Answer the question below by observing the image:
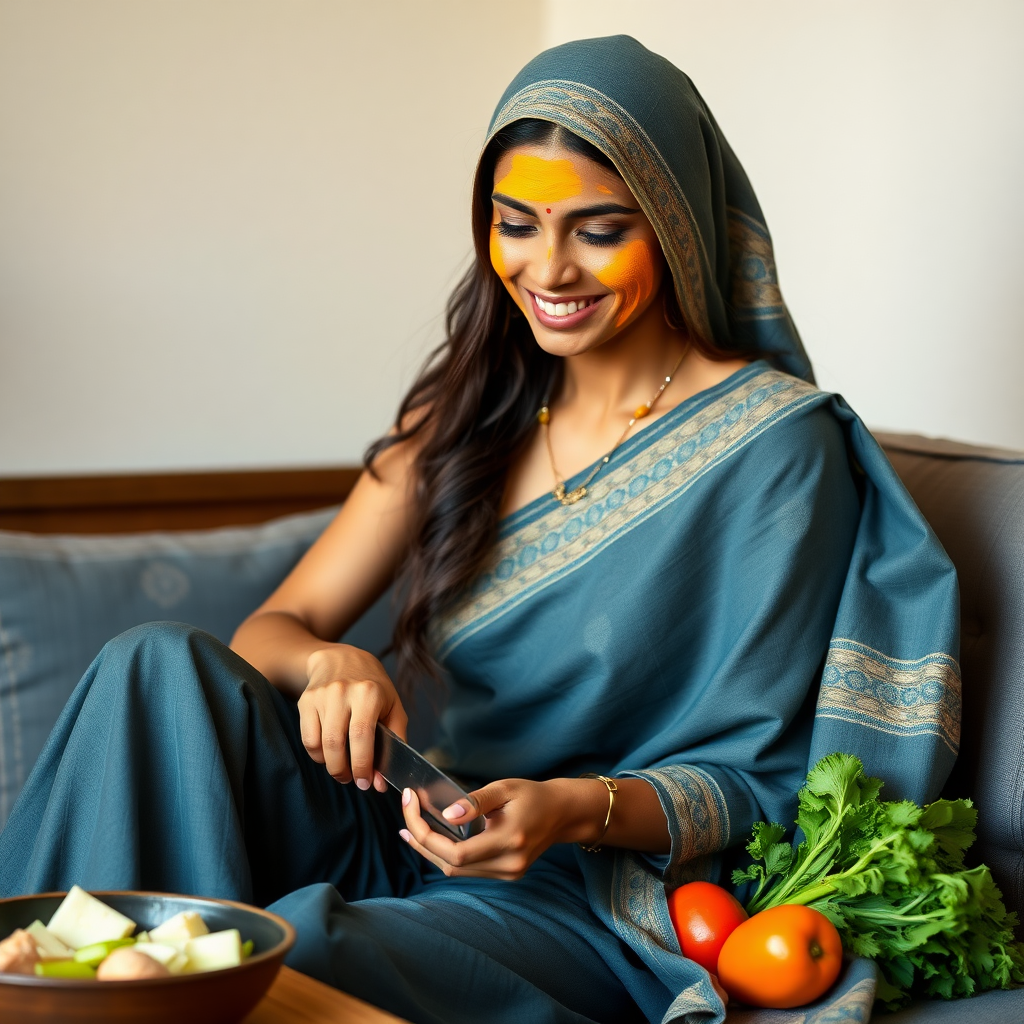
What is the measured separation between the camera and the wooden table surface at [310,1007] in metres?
0.86

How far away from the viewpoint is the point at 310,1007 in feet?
2.87

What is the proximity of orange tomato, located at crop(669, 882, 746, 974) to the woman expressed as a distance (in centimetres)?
3

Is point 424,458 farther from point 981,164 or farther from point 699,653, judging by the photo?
point 981,164

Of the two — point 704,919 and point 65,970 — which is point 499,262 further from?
point 65,970

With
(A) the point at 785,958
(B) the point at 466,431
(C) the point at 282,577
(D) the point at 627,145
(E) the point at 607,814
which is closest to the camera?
(A) the point at 785,958

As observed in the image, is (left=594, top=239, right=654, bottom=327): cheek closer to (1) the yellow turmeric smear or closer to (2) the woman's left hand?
(1) the yellow turmeric smear

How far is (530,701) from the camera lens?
1490 millimetres

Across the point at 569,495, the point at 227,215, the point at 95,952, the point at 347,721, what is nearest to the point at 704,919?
the point at 347,721

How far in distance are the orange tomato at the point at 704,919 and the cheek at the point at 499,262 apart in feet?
2.36

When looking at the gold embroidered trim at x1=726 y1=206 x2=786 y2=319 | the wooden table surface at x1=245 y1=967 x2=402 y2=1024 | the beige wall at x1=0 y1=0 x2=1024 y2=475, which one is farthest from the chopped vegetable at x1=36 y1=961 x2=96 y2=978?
the beige wall at x1=0 y1=0 x2=1024 y2=475

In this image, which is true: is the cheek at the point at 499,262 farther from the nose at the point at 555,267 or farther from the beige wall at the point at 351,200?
the beige wall at the point at 351,200

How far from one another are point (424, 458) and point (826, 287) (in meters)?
1.03

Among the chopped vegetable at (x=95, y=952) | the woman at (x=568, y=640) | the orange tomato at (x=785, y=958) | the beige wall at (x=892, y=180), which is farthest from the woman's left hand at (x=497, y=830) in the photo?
the beige wall at (x=892, y=180)

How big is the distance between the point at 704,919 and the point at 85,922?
653 millimetres
